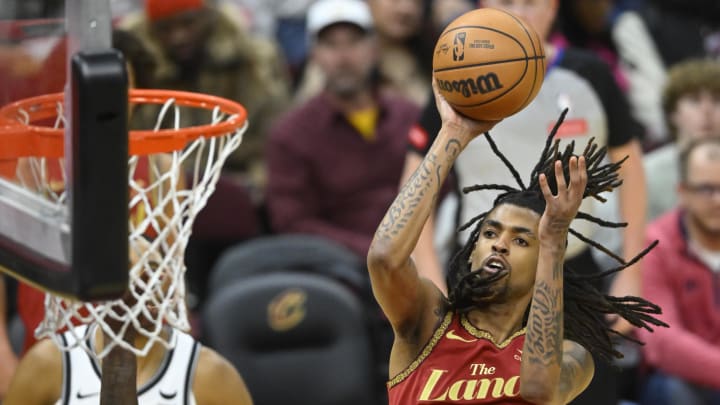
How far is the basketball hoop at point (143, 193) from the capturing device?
12.1 feet

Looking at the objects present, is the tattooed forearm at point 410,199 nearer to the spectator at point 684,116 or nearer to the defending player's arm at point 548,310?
the defending player's arm at point 548,310

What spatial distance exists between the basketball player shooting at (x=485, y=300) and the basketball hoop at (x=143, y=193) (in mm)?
658

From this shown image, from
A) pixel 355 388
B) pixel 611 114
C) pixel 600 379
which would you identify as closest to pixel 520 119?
pixel 611 114

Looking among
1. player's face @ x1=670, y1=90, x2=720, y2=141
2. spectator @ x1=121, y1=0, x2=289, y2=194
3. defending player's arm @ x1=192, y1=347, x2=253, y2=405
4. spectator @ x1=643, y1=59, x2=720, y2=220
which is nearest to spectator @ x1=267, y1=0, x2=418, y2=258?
spectator @ x1=121, y1=0, x2=289, y2=194

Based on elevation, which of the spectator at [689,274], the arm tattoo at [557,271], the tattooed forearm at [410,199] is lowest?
the spectator at [689,274]

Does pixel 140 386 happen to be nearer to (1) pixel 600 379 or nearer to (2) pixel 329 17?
(1) pixel 600 379

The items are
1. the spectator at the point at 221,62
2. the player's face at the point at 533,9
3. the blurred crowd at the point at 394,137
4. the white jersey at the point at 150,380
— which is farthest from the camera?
the spectator at the point at 221,62

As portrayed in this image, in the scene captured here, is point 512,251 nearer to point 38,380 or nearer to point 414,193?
point 414,193

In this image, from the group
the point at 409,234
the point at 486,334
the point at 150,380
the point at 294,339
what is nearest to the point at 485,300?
the point at 486,334

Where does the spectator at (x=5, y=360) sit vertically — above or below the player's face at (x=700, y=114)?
below

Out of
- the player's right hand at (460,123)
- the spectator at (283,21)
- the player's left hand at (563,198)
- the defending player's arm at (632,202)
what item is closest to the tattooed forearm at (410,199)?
the player's right hand at (460,123)

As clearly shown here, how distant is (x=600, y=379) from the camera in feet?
16.3

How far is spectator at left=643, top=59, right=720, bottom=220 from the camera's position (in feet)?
24.3

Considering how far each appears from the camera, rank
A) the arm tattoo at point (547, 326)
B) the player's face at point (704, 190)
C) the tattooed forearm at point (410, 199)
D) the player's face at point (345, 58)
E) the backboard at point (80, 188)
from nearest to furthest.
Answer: the backboard at point (80, 188) < the arm tattoo at point (547, 326) < the tattooed forearm at point (410, 199) < the player's face at point (704, 190) < the player's face at point (345, 58)
